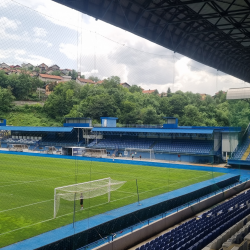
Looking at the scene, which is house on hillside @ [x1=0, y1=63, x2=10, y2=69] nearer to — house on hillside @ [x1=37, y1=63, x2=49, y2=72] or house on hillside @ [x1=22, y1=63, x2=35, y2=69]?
house on hillside @ [x1=22, y1=63, x2=35, y2=69]

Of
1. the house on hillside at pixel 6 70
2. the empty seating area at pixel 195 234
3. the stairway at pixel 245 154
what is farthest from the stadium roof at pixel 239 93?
the house on hillside at pixel 6 70

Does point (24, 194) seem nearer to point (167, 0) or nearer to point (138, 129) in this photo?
point (167, 0)

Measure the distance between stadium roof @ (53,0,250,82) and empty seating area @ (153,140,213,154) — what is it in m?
16.5

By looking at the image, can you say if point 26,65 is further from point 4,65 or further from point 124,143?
point 124,143

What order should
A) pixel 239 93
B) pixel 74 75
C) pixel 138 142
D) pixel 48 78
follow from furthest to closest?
pixel 138 142
pixel 239 93
pixel 74 75
pixel 48 78

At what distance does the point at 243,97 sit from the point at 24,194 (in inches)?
753

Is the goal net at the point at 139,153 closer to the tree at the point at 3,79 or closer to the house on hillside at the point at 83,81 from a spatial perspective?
the house on hillside at the point at 83,81

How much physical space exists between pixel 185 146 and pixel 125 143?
25.7ft

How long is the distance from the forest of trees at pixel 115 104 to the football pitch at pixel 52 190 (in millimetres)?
3757

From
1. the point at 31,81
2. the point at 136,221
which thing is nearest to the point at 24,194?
the point at 136,221

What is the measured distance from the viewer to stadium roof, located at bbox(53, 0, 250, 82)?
1094 centimetres

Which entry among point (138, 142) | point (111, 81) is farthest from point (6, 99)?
point (138, 142)

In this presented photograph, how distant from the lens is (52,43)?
10.4 metres

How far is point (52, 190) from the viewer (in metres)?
18.1
